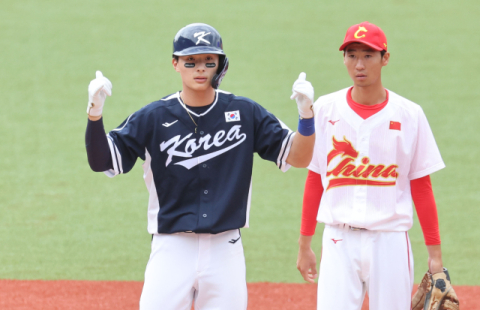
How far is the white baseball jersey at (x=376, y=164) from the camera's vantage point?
10.6ft

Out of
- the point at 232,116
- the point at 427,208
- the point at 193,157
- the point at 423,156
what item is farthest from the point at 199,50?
the point at 427,208

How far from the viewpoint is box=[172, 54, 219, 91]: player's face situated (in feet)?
9.78

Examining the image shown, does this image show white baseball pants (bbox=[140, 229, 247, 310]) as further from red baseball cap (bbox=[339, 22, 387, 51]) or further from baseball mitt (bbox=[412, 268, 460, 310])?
red baseball cap (bbox=[339, 22, 387, 51])

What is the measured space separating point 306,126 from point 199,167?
53 centimetres

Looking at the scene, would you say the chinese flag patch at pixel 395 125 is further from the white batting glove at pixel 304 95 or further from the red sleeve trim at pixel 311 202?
the white batting glove at pixel 304 95

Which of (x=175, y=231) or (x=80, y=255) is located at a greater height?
(x=175, y=231)

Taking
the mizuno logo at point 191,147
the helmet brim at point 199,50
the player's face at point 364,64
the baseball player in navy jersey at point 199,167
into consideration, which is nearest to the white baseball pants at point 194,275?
the baseball player in navy jersey at point 199,167

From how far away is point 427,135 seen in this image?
10.9 feet

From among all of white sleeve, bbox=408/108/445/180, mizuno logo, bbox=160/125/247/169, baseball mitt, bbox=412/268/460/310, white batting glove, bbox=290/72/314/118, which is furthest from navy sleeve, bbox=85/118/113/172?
baseball mitt, bbox=412/268/460/310

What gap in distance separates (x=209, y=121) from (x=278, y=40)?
10.1 m

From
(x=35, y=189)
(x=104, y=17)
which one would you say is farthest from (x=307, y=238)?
(x=104, y=17)

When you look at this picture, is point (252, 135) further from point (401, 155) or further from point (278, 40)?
point (278, 40)

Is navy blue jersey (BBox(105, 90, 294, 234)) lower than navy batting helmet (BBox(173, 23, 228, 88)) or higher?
lower

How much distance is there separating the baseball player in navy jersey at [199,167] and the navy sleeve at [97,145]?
3 centimetres
